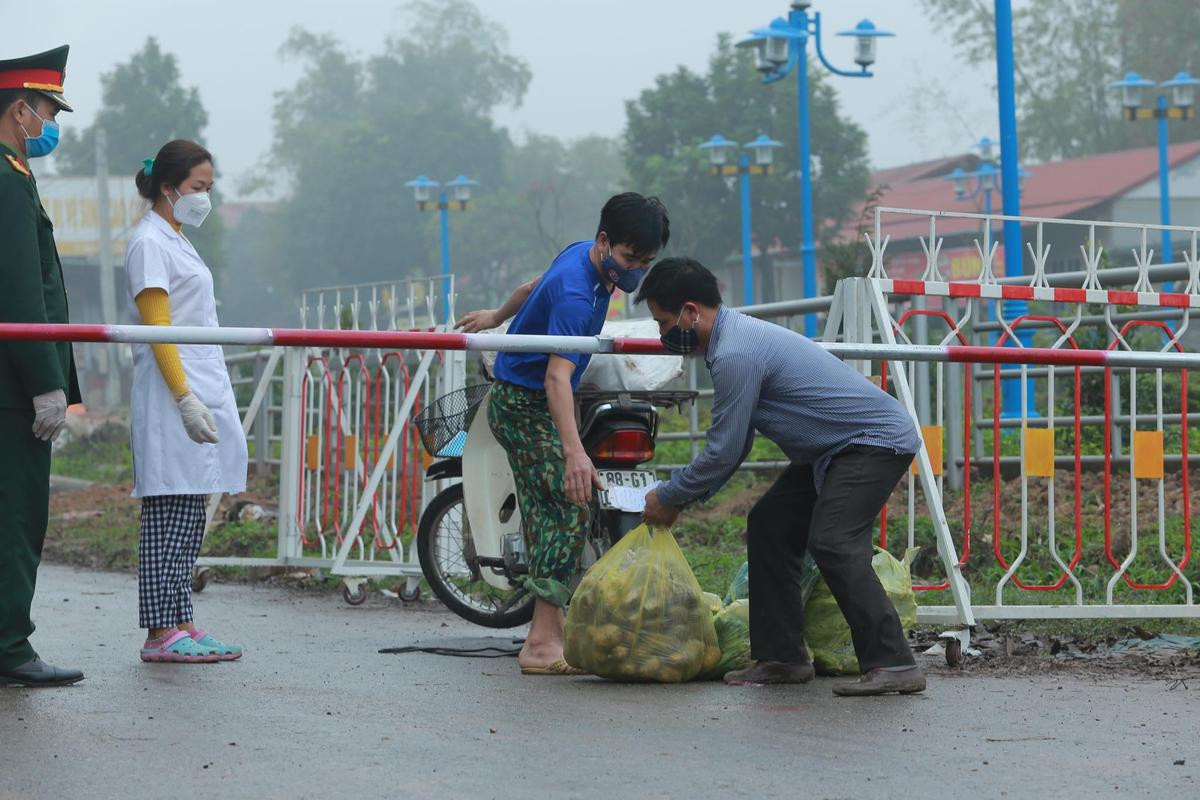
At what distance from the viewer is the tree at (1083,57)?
197 ft

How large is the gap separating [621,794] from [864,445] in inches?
75.3

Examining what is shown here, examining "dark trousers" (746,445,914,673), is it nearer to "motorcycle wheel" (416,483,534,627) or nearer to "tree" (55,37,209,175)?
"motorcycle wheel" (416,483,534,627)

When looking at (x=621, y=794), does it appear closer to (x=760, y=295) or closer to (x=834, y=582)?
(x=834, y=582)

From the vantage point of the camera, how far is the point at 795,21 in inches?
979

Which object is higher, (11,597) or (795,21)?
(795,21)

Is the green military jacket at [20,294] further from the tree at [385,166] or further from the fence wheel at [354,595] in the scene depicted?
the tree at [385,166]

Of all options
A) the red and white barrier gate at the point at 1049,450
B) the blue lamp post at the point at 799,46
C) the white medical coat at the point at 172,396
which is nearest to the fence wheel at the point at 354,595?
the white medical coat at the point at 172,396

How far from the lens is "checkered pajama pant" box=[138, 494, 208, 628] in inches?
245

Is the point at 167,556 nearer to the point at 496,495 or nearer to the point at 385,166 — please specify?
the point at 496,495

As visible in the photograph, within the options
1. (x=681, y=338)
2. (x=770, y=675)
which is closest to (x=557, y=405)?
(x=681, y=338)

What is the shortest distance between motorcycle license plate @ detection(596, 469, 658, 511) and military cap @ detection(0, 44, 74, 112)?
7.11ft

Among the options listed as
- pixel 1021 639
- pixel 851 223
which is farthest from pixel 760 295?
pixel 1021 639

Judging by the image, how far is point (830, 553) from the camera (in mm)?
5363

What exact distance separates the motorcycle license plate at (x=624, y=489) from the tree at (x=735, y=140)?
167 feet
